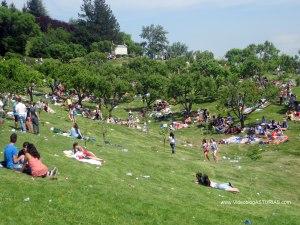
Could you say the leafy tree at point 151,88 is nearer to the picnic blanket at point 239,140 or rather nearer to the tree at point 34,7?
the picnic blanket at point 239,140

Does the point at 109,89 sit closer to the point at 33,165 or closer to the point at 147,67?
the point at 147,67

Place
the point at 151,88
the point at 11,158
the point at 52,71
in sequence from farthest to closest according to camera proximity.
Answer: the point at 52,71 < the point at 151,88 < the point at 11,158

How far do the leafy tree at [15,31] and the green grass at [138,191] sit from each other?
84.6 meters

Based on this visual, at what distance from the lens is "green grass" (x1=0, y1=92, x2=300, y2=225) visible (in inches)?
794

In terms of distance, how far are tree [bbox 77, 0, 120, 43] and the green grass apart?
344 feet

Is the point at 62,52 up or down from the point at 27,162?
up

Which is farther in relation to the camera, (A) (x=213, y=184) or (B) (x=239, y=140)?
(B) (x=239, y=140)

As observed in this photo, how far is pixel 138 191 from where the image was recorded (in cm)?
2461

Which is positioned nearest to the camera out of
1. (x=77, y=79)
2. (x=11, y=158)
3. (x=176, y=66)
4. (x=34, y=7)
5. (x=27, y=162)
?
(x=27, y=162)

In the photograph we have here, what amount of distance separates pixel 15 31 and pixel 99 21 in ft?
102

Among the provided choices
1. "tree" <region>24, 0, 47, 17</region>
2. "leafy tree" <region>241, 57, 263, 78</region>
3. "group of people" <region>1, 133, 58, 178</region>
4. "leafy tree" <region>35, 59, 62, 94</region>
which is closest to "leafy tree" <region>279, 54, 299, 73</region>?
"leafy tree" <region>241, 57, 263, 78</region>

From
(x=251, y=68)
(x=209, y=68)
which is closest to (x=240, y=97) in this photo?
(x=251, y=68)

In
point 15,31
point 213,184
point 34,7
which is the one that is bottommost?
point 213,184

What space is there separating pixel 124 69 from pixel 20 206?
240ft
